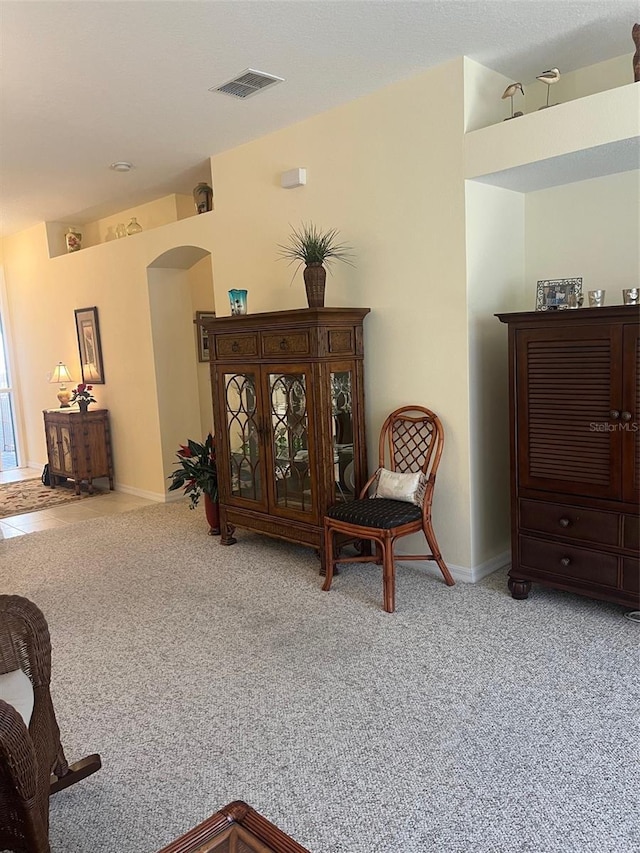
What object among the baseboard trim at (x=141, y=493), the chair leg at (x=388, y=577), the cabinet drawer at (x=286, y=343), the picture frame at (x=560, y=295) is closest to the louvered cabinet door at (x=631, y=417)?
the picture frame at (x=560, y=295)

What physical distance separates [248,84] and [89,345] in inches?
152

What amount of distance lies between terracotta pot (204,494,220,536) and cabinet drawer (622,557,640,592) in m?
2.73

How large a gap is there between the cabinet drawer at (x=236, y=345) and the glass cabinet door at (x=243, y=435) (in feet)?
0.42

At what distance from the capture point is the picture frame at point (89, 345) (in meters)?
6.43

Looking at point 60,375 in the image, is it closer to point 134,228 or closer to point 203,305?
point 203,305

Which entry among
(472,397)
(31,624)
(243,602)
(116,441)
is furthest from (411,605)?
(116,441)

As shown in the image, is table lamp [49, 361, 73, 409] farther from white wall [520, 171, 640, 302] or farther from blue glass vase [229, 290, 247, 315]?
white wall [520, 171, 640, 302]

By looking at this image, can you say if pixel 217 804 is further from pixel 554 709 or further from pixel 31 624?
pixel 554 709

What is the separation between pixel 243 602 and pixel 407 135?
2.69 m

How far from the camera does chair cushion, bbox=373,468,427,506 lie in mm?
3471

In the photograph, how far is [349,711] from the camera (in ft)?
7.80

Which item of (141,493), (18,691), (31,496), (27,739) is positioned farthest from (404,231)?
(31,496)

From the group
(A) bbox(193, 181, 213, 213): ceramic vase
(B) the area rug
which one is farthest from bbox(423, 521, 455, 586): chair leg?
(B) the area rug

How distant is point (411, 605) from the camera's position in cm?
328
